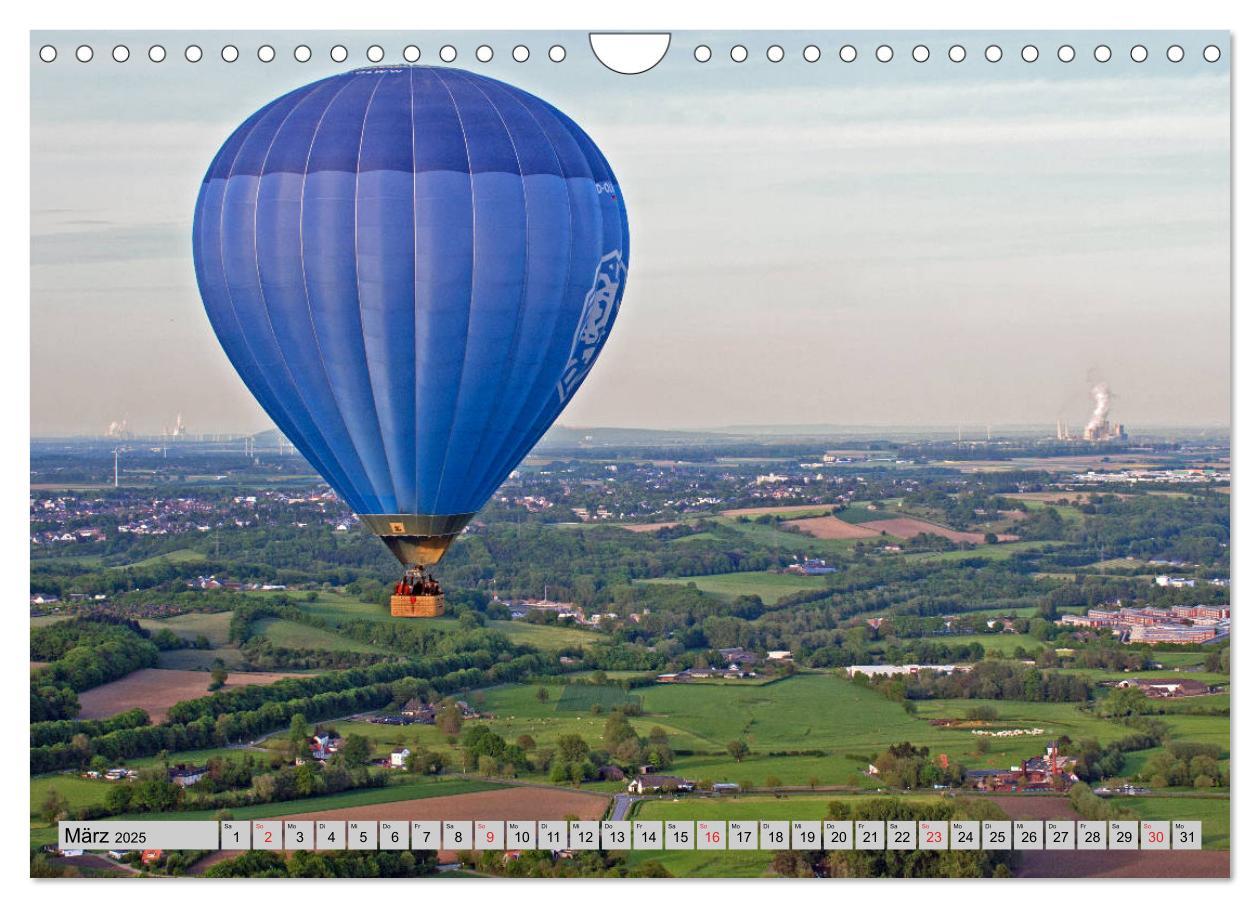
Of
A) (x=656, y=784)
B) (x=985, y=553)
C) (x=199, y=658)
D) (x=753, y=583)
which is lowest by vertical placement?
(x=656, y=784)

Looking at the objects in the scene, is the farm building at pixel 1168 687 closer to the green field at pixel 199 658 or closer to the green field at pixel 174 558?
the green field at pixel 199 658

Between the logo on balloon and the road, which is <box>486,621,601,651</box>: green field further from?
the logo on balloon

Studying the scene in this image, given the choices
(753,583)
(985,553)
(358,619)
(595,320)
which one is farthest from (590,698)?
(985,553)

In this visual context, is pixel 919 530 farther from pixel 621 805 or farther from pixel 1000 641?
pixel 621 805

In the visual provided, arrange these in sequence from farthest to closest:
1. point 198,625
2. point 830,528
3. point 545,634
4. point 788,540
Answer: point 830,528
point 788,540
point 545,634
point 198,625

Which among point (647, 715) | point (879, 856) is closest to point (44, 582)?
point (647, 715)

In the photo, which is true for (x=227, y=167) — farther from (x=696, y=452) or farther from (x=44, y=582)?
(x=696, y=452)

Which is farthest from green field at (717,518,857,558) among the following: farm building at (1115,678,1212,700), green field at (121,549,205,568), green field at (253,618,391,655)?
farm building at (1115,678,1212,700)
